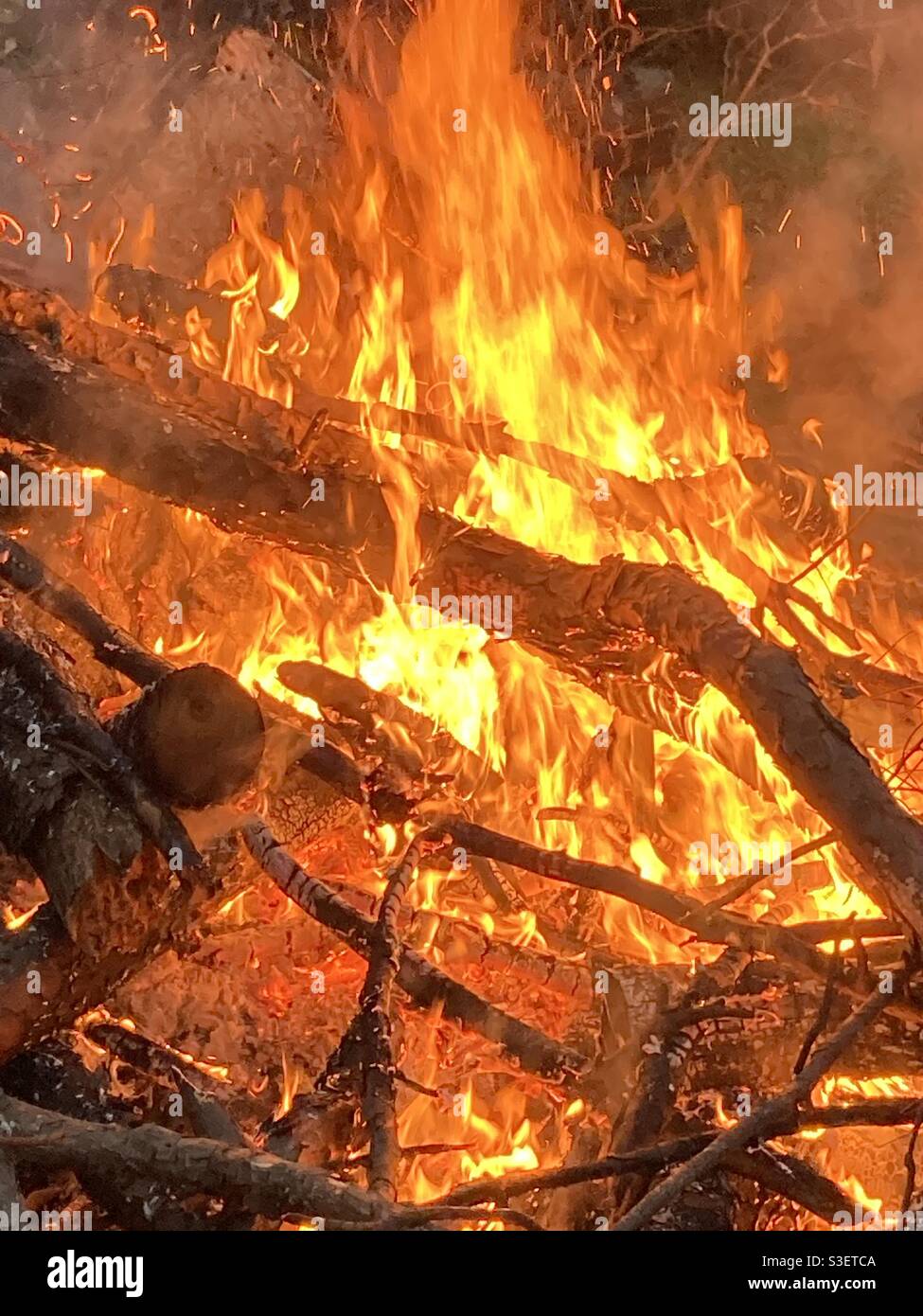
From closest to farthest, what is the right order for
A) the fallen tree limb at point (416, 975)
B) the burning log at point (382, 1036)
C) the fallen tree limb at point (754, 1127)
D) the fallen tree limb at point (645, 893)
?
the fallen tree limb at point (754, 1127) → the burning log at point (382, 1036) → the fallen tree limb at point (645, 893) → the fallen tree limb at point (416, 975)

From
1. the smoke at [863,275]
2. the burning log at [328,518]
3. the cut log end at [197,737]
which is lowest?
the cut log end at [197,737]

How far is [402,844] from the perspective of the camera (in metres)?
3.44

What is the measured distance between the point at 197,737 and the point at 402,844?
3.54ft

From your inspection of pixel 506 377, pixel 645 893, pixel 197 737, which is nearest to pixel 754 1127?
pixel 645 893

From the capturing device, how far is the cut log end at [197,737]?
2.53 metres

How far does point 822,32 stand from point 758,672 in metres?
5.19

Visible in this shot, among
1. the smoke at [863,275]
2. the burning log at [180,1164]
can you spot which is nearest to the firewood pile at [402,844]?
the burning log at [180,1164]

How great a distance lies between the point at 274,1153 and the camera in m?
2.48

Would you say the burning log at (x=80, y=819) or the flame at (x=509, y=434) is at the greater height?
the flame at (x=509, y=434)

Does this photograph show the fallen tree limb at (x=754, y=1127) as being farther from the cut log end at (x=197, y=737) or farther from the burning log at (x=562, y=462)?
the burning log at (x=562, y=462)

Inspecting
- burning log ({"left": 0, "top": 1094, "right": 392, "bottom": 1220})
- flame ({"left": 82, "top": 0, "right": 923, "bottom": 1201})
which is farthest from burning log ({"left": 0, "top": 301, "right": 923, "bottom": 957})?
burning log ({"left": 0, "top": 1094, "right": 392, "bottom": 1220})

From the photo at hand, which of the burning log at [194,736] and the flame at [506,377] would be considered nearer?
the burning log at [194,736]

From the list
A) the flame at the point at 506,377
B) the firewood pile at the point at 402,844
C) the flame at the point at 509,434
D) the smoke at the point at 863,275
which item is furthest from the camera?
the smoke at the point at 863,275
